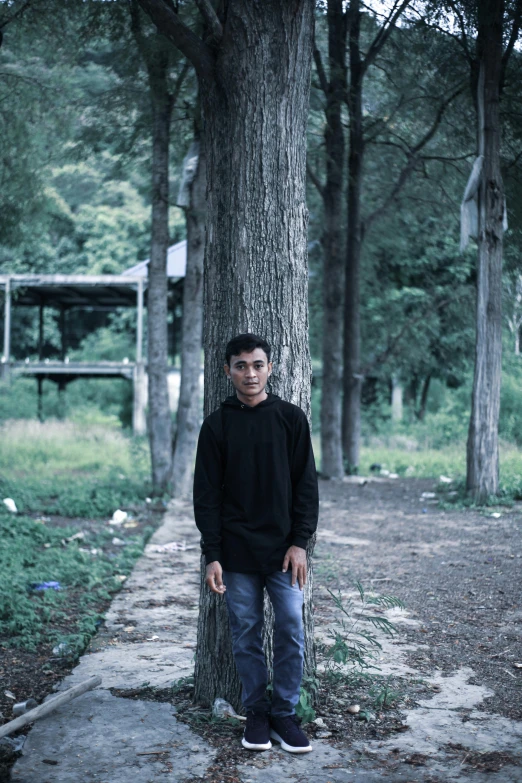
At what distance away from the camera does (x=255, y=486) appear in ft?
12.3

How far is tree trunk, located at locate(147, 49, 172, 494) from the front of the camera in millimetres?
12445

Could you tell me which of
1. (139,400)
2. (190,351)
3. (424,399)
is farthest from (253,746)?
(424,399)

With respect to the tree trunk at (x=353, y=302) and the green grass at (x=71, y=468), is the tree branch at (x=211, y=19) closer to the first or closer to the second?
the green grass at (x=71, y=468)

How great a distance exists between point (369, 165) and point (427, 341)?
5.64 metres

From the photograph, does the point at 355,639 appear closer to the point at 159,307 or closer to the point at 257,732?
the point at 257,732

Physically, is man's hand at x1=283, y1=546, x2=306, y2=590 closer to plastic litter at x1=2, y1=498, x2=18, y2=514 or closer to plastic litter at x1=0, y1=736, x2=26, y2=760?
plastic litter at x1=0, y1=736, x2=26, y2=760

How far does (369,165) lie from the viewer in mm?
17234

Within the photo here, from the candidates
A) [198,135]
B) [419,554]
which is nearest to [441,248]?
[198,135]

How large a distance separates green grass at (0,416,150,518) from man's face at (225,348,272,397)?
26.7ft

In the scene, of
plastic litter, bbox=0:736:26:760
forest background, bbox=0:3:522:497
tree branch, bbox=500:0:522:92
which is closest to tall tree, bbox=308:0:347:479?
forest background, bbox=0:3:522:497

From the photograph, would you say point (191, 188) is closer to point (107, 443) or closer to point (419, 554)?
point (419, 554)

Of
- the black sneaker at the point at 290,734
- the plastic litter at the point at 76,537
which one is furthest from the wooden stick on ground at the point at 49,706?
the plastic litter at the point at 76,537

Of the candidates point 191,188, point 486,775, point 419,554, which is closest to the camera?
point 486,775

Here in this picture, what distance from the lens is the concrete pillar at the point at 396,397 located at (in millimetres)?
28031
